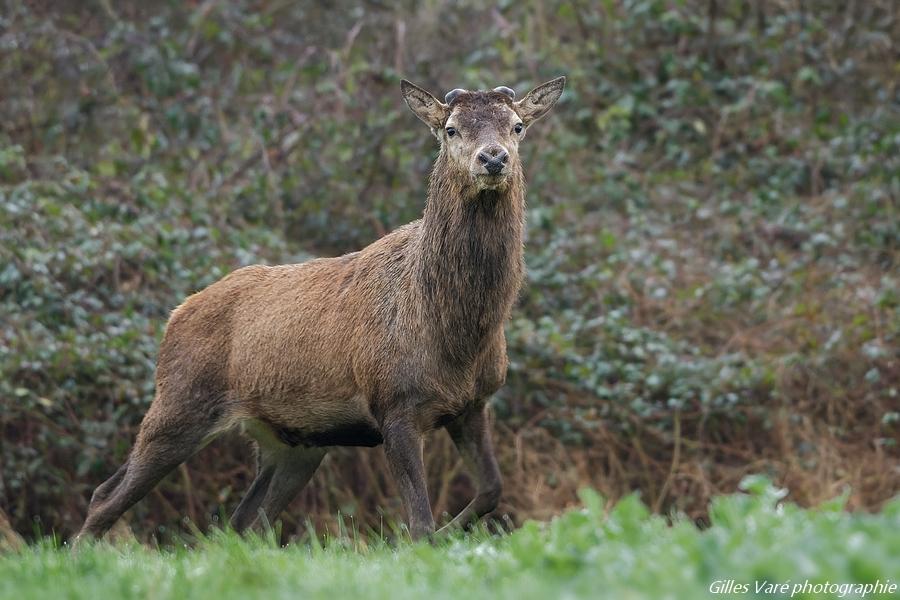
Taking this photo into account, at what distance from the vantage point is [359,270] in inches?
309

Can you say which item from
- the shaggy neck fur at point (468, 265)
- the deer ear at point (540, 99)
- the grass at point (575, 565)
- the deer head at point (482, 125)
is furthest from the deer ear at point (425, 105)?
the grass at point (575, 565)

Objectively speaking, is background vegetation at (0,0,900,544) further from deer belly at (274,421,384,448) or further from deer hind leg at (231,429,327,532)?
deer belly at (274,421,384,448)

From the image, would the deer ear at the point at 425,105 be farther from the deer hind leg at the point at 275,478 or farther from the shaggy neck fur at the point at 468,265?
the deer hind leg at the point at 275,478

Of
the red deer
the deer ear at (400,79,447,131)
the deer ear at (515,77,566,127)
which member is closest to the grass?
the red deer

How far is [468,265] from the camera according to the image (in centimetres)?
733

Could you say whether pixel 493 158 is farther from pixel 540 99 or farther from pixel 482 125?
pixel 540 99

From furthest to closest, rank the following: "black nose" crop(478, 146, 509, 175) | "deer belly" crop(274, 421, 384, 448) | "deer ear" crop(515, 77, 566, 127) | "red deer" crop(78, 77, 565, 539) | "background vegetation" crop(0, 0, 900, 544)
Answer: "background vegetation" crop(0, 0, 900, 544) < "deer ear" crop(515, 77, 566, 127) < "deer belly" crop(274, 421, 384, 448) < "red deer" crop(78, 77, 565, 539) < "black nose" crop(478, 146, 509, 175)

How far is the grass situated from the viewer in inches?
150

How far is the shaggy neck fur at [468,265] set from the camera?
7234 mm

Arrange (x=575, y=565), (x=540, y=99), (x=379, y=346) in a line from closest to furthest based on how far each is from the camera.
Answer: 1. (x=575, y=565)
2. (x=379, y=346)
3. (x=540, y=99)

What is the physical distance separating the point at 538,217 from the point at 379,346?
537 centimetres

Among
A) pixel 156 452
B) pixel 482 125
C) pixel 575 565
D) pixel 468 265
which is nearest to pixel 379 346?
pixel 468 265

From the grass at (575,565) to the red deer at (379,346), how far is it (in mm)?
1656

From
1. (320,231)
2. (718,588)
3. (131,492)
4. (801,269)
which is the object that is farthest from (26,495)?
(718,588)
